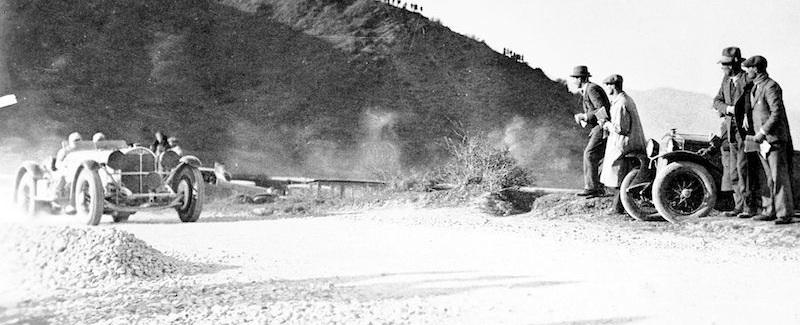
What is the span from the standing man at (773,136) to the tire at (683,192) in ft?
2.01

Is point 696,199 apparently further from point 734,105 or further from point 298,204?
point 298,204

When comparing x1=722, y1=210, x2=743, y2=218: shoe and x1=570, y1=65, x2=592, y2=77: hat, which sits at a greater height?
x1=570, y1=65, x2=592, y2=77: hat

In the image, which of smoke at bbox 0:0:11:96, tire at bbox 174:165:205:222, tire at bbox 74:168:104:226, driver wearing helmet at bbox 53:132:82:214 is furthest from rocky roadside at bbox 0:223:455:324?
smoke at bbox 0:0:11:96

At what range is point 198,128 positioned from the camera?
3884 centimetres

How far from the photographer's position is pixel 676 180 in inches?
349

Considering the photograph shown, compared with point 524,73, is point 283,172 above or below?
below

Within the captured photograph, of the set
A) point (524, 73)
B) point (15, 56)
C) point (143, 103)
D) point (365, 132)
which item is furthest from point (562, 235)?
point (15, 56)

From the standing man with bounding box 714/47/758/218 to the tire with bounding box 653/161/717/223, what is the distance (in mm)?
289

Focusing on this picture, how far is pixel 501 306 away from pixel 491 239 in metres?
3.47

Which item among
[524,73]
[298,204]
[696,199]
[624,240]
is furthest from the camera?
[524,73]

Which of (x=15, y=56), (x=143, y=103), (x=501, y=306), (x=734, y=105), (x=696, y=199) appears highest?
(x=15, y=56)

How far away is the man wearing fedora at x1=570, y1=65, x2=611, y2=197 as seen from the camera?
979 centimetres

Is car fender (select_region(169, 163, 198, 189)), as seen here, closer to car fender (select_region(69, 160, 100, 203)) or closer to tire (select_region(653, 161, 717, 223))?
car fender (select_region(69, 160, 100, 203))

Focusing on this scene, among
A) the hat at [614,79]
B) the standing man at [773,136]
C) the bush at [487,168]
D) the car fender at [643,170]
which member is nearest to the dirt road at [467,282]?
the car fender at [643,170]
